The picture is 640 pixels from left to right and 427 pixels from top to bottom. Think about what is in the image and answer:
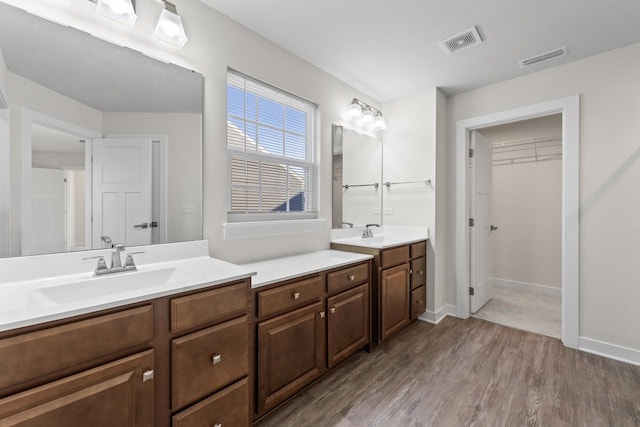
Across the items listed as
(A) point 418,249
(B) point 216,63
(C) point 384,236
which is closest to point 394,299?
(A) point 418,249

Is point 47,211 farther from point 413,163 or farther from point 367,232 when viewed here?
point 413,163

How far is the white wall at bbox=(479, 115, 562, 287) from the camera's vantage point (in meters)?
3.75

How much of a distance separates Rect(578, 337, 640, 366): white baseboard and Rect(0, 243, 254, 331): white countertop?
2.85 m

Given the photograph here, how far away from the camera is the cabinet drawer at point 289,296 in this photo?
1.50m

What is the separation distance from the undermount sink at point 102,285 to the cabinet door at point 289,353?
584mm

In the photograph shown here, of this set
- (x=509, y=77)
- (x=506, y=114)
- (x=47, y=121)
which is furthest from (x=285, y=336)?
(x=509, y=77)

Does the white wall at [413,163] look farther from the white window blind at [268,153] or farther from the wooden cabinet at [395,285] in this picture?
the white window blind at [268,153]

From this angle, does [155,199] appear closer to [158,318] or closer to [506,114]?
[158,318]

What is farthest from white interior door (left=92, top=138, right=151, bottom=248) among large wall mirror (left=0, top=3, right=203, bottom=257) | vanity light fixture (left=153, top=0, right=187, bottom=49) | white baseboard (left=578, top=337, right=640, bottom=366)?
white baseboard (left=578, top=337, right=640, bottom=366)

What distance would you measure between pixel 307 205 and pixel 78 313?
1.81 m

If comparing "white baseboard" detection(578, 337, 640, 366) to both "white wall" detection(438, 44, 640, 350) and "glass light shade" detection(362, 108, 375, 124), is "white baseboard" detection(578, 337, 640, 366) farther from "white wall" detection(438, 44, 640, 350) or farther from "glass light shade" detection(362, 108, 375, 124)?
"glass light shade" detection(362, 108, 375, 124)

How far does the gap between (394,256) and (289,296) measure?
1174 millimetres

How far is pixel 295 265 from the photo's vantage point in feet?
6.26

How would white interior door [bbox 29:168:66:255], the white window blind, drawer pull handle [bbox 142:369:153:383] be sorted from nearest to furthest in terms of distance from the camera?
drawer pull handle [bbox 142:369:153:383], white interior door [bbox 29:168:66:255], the white window blind
